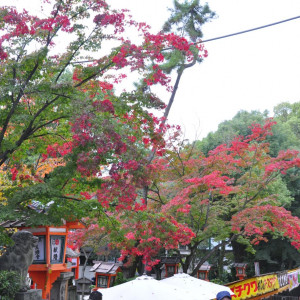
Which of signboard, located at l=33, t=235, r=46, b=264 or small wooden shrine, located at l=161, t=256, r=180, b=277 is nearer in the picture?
signboard, located at l=33, t=235, r=46, b=264

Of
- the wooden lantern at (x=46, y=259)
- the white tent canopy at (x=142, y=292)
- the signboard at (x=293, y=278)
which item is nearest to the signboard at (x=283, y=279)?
the signboard at (x=293, y=278)

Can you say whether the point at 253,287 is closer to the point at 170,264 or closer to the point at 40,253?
the point at 170,264

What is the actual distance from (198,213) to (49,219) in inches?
336

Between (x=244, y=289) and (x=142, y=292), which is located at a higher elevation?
(x=142, y=292)

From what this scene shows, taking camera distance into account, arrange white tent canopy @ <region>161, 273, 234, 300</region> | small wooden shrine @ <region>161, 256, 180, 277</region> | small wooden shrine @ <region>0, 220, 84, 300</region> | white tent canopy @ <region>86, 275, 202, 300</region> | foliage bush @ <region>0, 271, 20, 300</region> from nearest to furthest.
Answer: foliage bush @ <region>0, 271, 20, 300</region> < white tent canopy @ <region>86, 275, 202, 300</region> < small wooden shrine @ <region>0, 220, 84, 300</region> < white tent canopy @ <region>161, 273, 234, 300</region> < small wooden shrine @ <region>161, 256, 180, 277</region>

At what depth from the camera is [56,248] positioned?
971cm

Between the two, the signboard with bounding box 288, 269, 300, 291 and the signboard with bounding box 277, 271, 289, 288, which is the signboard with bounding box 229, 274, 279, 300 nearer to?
the signboard with bounding box 277, 271, 289, 288

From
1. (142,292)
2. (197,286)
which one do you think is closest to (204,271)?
(197,286)

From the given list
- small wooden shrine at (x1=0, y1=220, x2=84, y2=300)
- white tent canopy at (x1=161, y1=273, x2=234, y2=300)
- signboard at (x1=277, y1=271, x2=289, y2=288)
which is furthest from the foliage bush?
signboard at (x1=277, y1=271, x2=289, y2=288)

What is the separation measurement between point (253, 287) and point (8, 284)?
10.5 m

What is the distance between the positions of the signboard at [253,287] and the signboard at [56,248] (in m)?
6.26

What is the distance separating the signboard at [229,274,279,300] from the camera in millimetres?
13125

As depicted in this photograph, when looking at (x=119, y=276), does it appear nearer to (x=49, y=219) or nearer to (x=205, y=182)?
Answer: (x=205, y=182)

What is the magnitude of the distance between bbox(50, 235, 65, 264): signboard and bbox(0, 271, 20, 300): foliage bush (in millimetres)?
2856
